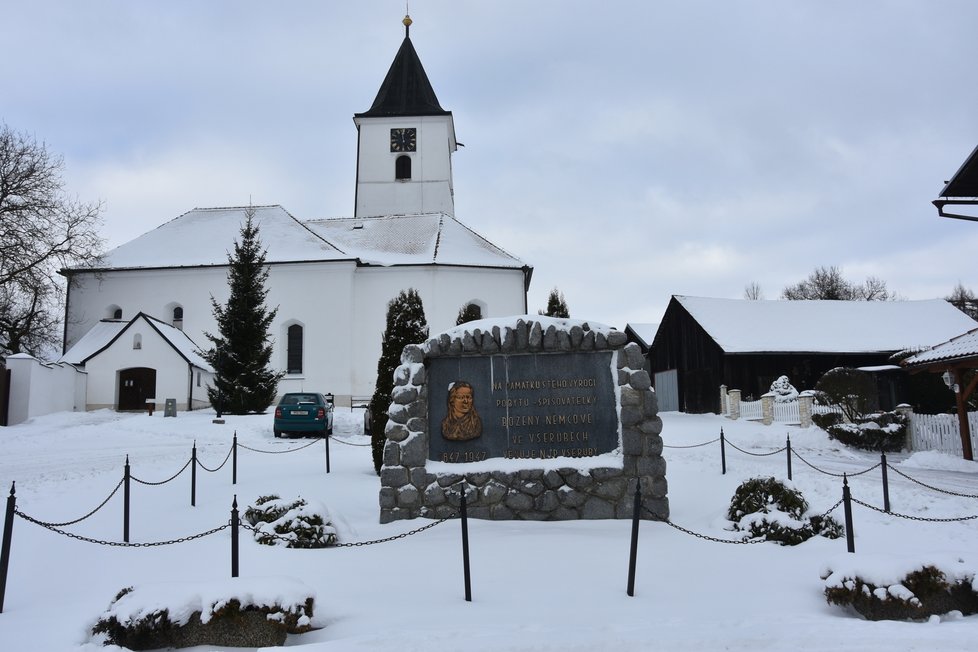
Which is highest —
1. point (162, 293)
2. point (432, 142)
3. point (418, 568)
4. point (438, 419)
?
point (432, 142)

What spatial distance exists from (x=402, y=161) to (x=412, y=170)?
0.90 m

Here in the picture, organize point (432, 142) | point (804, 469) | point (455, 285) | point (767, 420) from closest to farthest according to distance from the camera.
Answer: point (804, 469) < point (767, 420) < point (455, 285) < point (432, 142)

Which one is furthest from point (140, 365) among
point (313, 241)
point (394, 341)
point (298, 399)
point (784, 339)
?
point (784, 339)

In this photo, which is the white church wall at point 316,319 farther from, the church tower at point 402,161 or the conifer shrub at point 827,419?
the conifer shrub at point 827,419

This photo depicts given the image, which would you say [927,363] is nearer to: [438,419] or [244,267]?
[438,419]

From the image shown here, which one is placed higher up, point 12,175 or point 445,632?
point 12,175

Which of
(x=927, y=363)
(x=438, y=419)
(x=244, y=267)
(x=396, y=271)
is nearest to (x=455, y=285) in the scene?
(x=396, y=271)

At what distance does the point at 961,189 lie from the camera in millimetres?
15555

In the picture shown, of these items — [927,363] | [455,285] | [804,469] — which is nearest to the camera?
[804,469]

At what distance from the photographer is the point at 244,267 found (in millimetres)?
31094

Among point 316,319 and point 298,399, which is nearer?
point 298,399

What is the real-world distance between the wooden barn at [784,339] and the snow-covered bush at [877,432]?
26.6ft

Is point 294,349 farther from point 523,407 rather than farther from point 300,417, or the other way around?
point 523,407

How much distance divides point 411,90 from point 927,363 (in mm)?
36237
